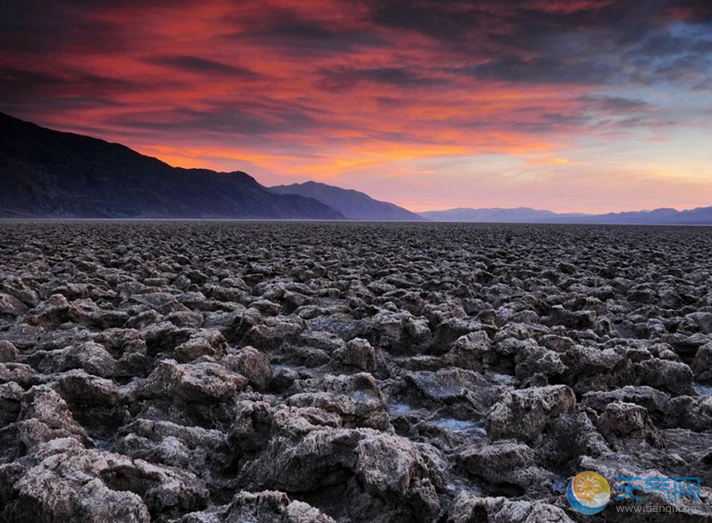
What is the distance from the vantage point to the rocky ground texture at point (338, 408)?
2.17 meters

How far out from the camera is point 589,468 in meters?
2.39

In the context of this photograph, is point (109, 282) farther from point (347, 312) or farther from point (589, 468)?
point (589, 468)

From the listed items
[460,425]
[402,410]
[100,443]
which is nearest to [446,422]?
[460,425]

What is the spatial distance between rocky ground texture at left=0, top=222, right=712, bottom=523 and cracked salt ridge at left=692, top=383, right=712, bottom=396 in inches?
0.8

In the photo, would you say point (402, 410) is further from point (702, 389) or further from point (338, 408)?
point (702, 389)

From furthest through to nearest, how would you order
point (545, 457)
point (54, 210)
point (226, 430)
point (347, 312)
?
point (54, 210)
point (347, 312)
point (226, 430)
point (545, 457)

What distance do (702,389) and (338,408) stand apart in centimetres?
246

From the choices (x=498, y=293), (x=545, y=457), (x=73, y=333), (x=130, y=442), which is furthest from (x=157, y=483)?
(x=498, y=293)

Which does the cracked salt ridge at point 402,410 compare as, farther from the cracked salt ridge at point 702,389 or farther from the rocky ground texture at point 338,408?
the cracked salt ridge at point 702,389

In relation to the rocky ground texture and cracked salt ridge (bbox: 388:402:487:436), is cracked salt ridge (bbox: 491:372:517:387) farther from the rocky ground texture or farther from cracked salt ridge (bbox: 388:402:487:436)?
cracked salt ridge (bbox: 388:402:487:436)

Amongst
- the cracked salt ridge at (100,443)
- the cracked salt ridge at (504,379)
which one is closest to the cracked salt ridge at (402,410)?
the cracked salt ridge at (504,379)

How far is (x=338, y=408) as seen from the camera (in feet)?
9.59

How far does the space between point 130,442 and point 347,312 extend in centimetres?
324

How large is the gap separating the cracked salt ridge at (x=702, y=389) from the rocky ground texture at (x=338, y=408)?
0.07ft
